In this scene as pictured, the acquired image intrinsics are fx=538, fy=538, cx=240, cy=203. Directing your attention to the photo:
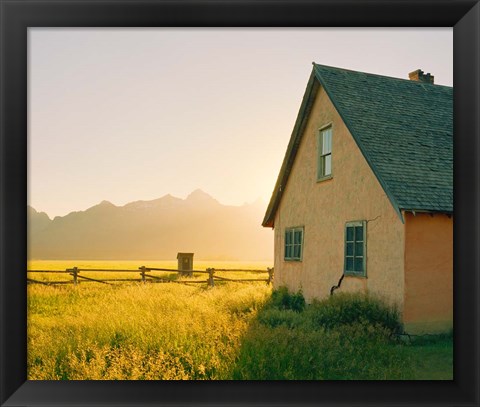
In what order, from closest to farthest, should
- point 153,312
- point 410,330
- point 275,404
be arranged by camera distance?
point 275,404, point 410,330, point 153,312

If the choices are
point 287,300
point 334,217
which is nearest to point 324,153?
point 334,217

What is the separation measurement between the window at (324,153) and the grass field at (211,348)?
10.5 ft

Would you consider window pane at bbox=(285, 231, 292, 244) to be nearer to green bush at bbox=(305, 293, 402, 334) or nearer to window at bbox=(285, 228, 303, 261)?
window at bbox=(285, 228, 303, 261)

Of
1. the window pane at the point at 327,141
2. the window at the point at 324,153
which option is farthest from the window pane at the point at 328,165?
the window pane at the point at 327,141

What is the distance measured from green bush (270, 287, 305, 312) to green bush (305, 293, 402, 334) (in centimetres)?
221

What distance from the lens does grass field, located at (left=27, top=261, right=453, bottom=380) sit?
646 cm

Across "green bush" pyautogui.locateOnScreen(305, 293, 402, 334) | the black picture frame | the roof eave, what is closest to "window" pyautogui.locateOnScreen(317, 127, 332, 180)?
the roof eave

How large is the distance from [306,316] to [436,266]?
98.3 inches

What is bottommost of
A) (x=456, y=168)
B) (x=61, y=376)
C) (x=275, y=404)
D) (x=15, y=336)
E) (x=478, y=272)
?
(x=61, y=376)

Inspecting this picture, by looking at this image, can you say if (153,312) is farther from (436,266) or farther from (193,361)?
(436,266)

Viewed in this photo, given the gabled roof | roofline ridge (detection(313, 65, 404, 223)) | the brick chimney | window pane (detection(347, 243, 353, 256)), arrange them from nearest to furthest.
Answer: roofline ridge (detection(313, 65, 404, 223))
the gabled roof
window pane (detection(347, 243, 353, 256))
the brick chimney

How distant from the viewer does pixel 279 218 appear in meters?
14.0

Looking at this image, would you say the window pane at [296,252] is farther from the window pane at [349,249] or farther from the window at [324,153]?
the window pane at [349,249]

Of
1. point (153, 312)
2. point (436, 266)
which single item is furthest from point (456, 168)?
point (153, 312)
